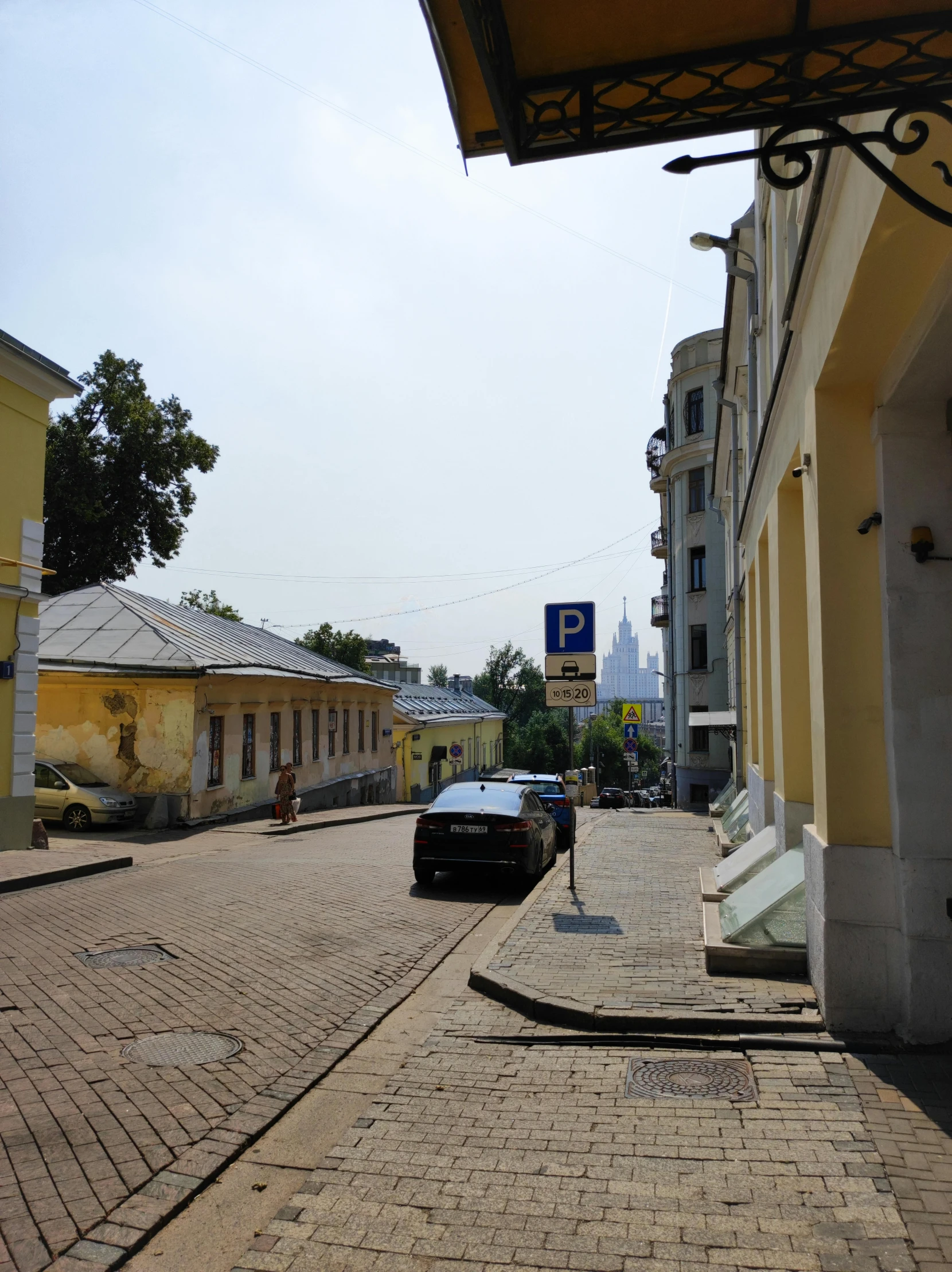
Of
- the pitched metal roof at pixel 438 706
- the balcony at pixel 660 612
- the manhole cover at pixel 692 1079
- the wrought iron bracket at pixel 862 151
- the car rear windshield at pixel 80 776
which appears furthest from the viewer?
the pitched metal roof at pixel 438 706

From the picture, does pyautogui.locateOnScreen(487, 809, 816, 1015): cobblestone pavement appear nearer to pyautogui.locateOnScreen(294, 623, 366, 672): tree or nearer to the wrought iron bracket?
the wrought iron bracket

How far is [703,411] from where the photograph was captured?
1581 inches

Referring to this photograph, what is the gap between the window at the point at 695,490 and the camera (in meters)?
40.2

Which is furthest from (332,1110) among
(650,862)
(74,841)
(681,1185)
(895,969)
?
(74,841)

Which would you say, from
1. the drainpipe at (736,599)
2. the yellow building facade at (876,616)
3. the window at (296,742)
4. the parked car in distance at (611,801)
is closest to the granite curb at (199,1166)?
the yellow building facade at (876,616)

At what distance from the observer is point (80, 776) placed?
20.8m

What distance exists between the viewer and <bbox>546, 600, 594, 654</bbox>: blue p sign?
11.7 meters

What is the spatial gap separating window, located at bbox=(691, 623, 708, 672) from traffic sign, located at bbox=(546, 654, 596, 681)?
94.2 ft

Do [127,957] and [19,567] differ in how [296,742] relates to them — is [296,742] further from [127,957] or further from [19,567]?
[127,957]

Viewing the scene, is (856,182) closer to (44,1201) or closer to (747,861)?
(44,1201)

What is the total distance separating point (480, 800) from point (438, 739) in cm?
4145

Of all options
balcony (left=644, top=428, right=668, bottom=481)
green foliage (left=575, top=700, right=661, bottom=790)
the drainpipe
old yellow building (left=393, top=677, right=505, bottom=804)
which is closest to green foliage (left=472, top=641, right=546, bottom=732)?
green foliage (left=575, top=700, right=661, bottom=790)

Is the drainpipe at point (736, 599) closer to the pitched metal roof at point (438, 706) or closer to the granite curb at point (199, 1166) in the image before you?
the granite curb at point (199, 1166)

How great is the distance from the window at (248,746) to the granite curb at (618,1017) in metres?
18.8
